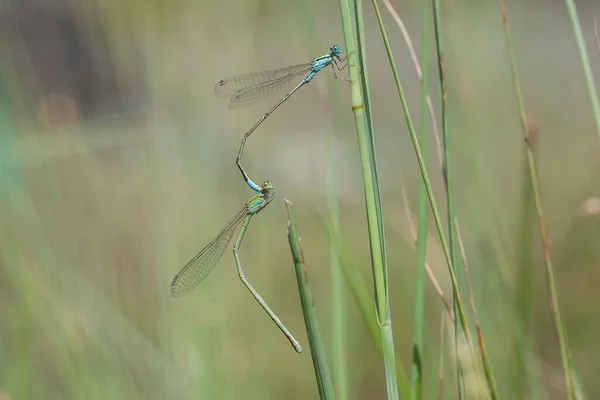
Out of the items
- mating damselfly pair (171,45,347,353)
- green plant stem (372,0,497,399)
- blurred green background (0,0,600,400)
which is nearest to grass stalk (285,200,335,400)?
green plant stem (372,0,497,399)

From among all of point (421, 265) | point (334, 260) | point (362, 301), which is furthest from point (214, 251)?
point (421, 265)

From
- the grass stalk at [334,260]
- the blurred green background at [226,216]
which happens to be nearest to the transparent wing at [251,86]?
the blurred green background at [226,216]

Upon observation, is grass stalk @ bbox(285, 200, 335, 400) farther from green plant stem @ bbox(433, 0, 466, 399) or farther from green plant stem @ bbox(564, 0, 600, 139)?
green plant stem @ bbox(564, 0, 600, 139)

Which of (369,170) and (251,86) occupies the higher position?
(251,86)

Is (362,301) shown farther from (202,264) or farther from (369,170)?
(202,264)

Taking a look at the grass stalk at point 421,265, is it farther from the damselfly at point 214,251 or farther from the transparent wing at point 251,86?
the transparent wing at point 251,86

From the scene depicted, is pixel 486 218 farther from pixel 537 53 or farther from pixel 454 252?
pixel 537 53
